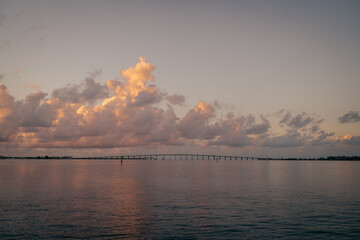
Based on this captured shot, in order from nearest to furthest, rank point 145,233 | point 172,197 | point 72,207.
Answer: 1. point 145,233
2. point 72,207
3. point 172,197

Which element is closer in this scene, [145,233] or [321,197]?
[145,233]

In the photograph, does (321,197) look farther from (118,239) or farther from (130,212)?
(118,239)

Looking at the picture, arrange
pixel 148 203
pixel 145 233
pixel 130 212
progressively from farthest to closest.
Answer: pixel 148 203 < pixel 130 212 < pixel 145 233

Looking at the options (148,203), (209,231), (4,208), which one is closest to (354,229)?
(209,231)

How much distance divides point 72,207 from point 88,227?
12.2 metres

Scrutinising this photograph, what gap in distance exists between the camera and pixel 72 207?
142 feet

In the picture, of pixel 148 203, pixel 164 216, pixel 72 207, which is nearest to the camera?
pixel 164 216

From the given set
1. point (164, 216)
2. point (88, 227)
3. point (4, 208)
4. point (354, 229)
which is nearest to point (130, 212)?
point (164, 216)

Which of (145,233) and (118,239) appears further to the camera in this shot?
(145,233)

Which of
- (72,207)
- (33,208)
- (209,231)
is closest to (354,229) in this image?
(209,231)

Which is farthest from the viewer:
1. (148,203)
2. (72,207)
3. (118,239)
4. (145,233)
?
(148,203)

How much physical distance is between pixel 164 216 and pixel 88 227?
9.61 meters

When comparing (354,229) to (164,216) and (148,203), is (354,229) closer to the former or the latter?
(164,216)

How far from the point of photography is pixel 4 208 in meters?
41.8
